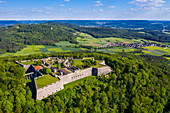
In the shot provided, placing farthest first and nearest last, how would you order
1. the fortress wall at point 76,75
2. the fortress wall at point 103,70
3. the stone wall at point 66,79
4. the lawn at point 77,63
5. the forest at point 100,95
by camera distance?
the lawn at point 77,63
the fortress wall at point 103,70
the fortress wall at point 76,75
the stone wall at point 66,79
the forest at point 100,95

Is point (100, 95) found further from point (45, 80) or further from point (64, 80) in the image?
point (45, 80)

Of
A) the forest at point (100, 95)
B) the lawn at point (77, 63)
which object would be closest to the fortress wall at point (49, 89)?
the forest at point (100, 95)

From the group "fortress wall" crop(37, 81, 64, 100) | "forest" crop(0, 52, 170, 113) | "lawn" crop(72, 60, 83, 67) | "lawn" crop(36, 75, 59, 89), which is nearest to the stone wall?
"fortress wall" crop(37, 81, 64, 100)

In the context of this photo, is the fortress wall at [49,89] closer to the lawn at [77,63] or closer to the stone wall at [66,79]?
the stone wall at [66,79]

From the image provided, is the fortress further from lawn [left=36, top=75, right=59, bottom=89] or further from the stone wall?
lawn [left=36, top=75, right=59, bottom=89]

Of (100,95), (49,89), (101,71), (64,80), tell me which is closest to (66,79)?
(64,80)

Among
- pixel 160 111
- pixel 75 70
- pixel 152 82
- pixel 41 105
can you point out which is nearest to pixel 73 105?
pixel 41 105

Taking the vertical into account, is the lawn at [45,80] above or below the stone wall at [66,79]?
above
